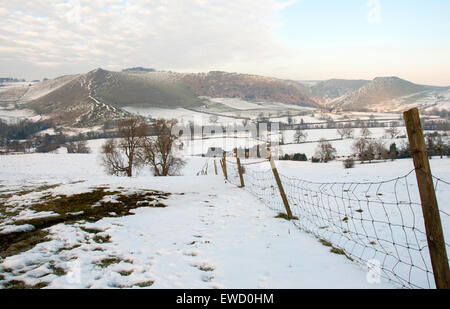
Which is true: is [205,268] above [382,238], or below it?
above

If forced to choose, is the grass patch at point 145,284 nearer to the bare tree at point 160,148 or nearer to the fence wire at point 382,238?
the fence wire at point 382,238

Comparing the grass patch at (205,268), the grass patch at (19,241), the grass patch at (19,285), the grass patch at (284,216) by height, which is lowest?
the grass patch at (284,216)

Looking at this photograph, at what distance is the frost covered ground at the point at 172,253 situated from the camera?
3.83 m

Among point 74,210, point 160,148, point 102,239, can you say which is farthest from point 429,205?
point 160,148

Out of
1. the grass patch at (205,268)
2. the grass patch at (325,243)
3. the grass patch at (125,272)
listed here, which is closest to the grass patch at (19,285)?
the grass patch at (125,272)

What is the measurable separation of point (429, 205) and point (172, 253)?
451cm

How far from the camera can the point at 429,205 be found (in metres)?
3.21

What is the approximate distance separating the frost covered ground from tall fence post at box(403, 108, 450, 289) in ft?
2.80

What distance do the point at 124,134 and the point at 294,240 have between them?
29.4m

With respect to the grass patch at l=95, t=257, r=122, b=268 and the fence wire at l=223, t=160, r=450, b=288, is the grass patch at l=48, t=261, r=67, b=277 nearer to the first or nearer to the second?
the grass patch at l=95, t=257, r=122, b=268

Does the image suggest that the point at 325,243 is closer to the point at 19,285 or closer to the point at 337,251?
the point at 337,251

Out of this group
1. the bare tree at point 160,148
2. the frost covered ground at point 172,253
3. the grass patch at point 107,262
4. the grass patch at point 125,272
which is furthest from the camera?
the bare tree at point 160,148

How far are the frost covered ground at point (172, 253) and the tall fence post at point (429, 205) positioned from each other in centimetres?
85
